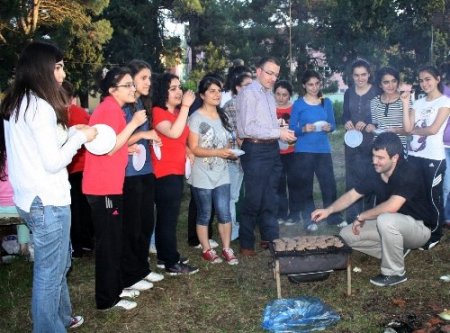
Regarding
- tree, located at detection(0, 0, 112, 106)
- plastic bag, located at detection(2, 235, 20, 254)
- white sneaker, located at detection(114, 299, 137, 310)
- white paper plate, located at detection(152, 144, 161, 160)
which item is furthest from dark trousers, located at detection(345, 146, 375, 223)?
tree, located at detection(0, 0, 112, 106)

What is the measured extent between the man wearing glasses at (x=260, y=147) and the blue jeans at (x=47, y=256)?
2.41 metres

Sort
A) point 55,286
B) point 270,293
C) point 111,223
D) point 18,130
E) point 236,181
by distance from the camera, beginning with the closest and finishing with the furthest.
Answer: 1. point 18,130
2. point 55,286
3. point 111,223
4. point 270,293
5. point 236,181

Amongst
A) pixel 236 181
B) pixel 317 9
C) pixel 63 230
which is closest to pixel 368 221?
pixel 236 181

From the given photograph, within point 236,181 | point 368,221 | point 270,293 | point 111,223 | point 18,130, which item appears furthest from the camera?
point 236,181

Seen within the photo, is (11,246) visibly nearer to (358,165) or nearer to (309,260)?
(309,260)

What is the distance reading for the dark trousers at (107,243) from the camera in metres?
3.59

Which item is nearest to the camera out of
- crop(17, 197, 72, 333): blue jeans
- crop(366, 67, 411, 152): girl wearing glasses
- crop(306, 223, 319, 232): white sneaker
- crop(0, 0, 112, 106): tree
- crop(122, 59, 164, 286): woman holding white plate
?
crop(17, 197, 72, 333): blue jeans

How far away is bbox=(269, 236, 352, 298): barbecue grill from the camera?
396 centimetres

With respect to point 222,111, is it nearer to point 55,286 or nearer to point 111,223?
point 111,223

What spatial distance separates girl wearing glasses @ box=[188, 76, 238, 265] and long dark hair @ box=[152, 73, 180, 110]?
454 millimetres

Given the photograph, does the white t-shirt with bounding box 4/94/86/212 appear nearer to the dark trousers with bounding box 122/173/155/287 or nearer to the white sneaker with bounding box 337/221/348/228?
the dark trousers with bounding box 122/173/155/287

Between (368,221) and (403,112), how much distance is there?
1.42 meters

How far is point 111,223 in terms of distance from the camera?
3.64m

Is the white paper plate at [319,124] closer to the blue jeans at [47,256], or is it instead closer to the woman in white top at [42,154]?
the woman in white top at [42,154]
